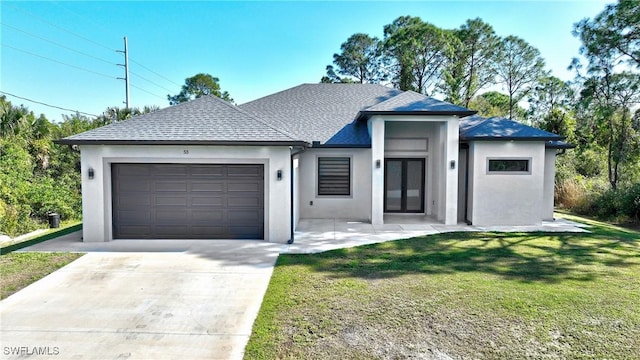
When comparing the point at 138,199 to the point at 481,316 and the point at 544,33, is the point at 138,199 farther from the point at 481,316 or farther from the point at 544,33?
the point at 544,33

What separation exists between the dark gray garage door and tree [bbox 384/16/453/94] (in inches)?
966

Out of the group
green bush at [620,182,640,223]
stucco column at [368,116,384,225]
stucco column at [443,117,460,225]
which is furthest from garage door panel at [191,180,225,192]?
green bush at [620,182,640,223]

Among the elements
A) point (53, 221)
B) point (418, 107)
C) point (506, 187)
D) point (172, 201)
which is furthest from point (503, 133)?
point (53, 221)

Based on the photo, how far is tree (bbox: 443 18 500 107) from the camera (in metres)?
31.2

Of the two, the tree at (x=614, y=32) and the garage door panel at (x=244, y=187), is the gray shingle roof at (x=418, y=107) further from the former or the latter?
the tree at (x=614, y=32)

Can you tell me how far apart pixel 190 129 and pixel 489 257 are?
857 centimetres

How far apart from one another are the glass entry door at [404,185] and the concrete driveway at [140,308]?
7.48m

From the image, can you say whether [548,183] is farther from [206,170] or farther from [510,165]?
[206,170]

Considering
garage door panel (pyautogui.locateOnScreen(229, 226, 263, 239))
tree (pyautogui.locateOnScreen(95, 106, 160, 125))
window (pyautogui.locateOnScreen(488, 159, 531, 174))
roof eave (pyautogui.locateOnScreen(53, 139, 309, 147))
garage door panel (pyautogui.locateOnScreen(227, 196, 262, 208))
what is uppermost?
tree (pyautogui.locateOnScreen(95, 106, 160, 125))

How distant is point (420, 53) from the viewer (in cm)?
2984

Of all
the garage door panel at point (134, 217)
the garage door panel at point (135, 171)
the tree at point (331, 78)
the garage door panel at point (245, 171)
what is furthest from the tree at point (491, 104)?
the garage door panel at point (134, 217)

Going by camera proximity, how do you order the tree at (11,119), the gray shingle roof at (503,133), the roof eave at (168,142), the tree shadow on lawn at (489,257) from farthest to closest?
the tree at (11,119) < the gray shingle roof at (503,133) < the roof eave at (168,142) < the tree shadow on lawn at (489,257)

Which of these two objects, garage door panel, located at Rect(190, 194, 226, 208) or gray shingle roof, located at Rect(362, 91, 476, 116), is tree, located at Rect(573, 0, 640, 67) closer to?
gray shingle roof, located at Rect(362, 91, 476, 116)

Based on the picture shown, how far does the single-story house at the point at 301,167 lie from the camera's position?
369 inches
